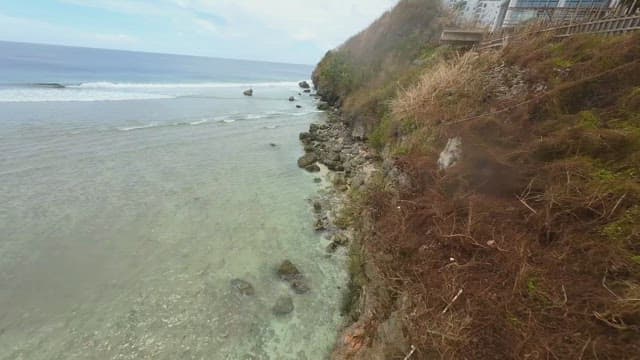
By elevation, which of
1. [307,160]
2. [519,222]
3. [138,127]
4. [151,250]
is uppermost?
[519,222]

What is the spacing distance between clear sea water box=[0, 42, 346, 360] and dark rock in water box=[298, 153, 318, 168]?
0.87 metres

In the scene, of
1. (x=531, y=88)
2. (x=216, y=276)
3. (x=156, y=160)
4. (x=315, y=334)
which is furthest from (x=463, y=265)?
(x=156, y=160)

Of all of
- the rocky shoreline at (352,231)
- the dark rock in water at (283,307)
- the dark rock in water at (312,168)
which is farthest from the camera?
the dark rock in water at (312,168)

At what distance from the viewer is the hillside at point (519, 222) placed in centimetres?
324

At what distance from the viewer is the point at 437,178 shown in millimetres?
6219

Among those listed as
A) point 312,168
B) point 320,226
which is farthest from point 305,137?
point 320,226

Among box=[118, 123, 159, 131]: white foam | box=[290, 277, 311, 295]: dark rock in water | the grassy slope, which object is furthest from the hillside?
box=[118, 123, 159, 131]: white foam

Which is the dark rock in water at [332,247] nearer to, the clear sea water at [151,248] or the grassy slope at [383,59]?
the clear sea water at [151,248]

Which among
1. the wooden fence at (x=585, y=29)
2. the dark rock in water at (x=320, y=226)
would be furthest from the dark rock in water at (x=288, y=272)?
the wooden fence at (x=585, y=29)

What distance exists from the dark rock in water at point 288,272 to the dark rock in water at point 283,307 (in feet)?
2.56

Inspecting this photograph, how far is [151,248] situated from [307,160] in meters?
9.52

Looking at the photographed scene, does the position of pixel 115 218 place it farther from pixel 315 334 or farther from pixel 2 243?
pixel 315 334

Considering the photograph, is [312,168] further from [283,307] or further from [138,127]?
[138,127]

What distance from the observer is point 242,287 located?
26.0 ft
